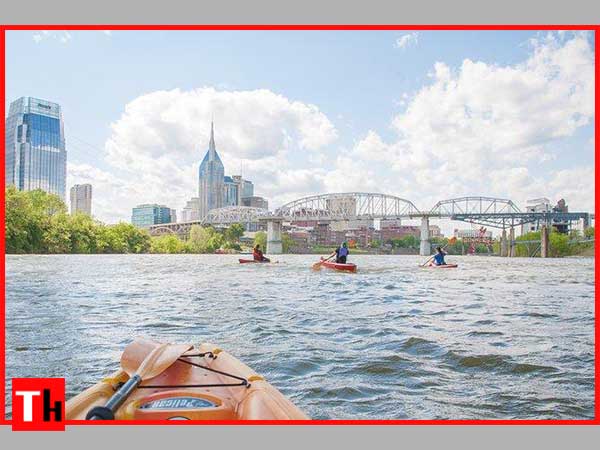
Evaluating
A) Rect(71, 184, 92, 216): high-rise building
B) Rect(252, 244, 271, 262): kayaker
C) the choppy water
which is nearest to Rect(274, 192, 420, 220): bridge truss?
the choppy water

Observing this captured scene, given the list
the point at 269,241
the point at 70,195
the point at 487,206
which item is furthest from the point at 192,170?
the point at 269,241

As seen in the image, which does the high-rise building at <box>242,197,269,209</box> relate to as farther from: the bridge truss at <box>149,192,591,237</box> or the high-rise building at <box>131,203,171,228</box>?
the high-rise building at <box>131,203,171,228</box>

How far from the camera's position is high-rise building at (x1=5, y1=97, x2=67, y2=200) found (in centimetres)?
278

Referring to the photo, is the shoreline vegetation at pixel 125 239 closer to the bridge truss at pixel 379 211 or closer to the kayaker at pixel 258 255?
the bridge truss at pixel 379 211

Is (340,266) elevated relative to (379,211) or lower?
lower

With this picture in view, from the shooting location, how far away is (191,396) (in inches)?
81.4

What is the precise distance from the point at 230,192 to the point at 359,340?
1696mm

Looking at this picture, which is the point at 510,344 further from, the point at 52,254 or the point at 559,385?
the point at 52,254

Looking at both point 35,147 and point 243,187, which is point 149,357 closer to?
point 35,147

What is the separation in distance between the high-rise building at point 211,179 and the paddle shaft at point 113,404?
2009 millimetres

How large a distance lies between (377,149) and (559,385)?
189 centimetres

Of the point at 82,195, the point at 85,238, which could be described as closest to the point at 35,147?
the point at 82,195

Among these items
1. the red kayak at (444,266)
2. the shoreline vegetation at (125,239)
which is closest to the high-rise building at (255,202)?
the shoreline vegetation at (125,239)

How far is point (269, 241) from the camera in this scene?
9.78m
